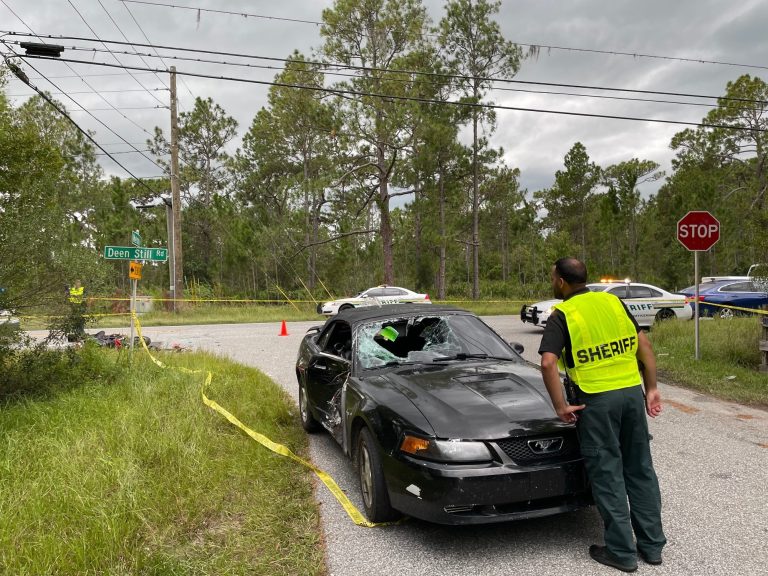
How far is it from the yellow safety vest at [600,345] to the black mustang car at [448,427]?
352 mm

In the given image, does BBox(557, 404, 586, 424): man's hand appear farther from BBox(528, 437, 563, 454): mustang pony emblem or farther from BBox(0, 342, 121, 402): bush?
BBox(0, 342, 121, 402): bush

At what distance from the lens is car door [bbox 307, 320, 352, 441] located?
15.7ft

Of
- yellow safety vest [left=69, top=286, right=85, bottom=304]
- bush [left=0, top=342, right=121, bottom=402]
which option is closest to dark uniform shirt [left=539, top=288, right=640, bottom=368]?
yellow safety vest [left=69, top=286, right=85, bottom=304]

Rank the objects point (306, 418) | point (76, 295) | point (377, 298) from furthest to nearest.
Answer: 1. point (377, 298)
2. point (76, 295)
3. point (306, 418)

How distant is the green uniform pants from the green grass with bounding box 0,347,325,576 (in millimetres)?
1627

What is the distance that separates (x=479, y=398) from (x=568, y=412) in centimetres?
57

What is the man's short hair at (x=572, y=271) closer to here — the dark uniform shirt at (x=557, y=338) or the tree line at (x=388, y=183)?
the dark uniform shirt at (x=557, y=338)

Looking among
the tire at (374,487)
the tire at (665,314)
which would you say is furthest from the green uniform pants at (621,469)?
the tire at (665,314)

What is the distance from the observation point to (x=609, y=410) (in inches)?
125

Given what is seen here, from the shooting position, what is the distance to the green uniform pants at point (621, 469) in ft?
10.2

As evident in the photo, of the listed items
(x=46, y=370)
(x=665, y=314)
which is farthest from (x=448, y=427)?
(x=665, y=314)

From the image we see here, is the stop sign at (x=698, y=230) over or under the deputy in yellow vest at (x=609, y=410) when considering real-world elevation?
over

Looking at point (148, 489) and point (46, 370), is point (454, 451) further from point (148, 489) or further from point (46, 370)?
point (46, 370)

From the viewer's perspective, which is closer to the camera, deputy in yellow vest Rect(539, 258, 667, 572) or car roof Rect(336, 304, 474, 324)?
deputy in yellow vest Rect(539, 258, 667, 572)
